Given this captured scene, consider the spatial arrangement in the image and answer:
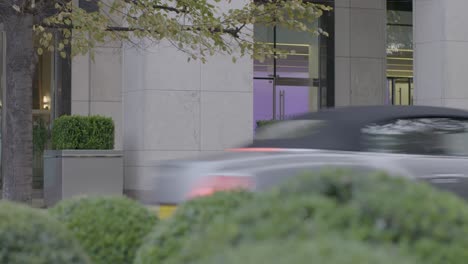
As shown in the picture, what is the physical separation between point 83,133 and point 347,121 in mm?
10337

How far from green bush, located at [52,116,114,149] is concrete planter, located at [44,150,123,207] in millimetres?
206

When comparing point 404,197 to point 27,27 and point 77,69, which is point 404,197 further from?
point 77,69

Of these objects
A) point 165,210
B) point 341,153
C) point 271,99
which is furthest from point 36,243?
point 271,99

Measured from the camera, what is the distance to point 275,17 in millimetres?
13883

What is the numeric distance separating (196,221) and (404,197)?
1.14 m

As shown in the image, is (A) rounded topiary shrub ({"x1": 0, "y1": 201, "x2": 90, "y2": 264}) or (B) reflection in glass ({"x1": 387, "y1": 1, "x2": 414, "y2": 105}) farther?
(B) reflection in glass ({"x1": 387, "y1": 1, "x2": 414, "y2": 105})

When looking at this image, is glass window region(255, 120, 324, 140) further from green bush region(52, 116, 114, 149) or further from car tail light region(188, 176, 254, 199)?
green bush region(52, 116, 114, 149)

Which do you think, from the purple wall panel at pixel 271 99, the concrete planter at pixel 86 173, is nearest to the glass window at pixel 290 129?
the concrete planter at pixel 86 173

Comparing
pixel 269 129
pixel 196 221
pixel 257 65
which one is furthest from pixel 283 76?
pixel 196 221

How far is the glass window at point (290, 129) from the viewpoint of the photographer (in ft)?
Result: 24.4

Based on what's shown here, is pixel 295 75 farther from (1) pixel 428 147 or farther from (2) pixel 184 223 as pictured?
(2) pixel 184 223

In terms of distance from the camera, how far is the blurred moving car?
6.79 meters

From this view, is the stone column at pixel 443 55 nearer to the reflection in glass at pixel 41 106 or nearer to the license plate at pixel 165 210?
the reflection in glass at pixel 41 106

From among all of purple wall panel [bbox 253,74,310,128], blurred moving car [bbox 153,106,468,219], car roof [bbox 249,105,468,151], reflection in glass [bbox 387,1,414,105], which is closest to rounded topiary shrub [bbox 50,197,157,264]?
blurred moving car [bbox 153,106,468,219]
